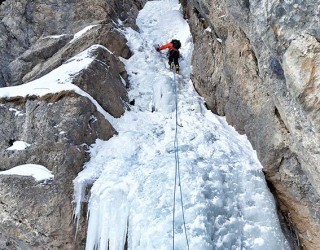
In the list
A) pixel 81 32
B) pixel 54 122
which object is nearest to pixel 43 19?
pixel 81 32

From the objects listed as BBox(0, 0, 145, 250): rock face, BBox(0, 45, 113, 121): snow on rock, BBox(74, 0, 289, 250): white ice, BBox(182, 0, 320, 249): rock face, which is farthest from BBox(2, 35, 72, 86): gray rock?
BBox(182, 0, 320, 249): rock face

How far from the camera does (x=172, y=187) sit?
669cm

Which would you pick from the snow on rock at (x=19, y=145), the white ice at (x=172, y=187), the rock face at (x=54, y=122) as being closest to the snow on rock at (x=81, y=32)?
the rock face at (x=54, y=122)

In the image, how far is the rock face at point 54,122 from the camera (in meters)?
6.59

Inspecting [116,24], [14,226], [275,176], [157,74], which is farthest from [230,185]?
[116,24]

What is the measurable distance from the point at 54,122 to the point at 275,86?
407 cm

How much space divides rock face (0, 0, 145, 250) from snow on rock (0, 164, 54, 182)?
0.10 meters

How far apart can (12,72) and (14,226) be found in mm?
5439

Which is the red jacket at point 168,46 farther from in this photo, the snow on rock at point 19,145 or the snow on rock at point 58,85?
the snow on rock at point 19,145

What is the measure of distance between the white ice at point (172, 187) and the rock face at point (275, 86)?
1.41 feet

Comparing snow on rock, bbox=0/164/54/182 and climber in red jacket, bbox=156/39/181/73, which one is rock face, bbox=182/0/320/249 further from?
snow on rock, bbox=0/164/54/182

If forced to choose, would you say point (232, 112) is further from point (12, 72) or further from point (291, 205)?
point (12, 72)

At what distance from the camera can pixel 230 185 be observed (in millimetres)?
6965

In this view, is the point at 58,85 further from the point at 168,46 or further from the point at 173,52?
the point at 168,46
